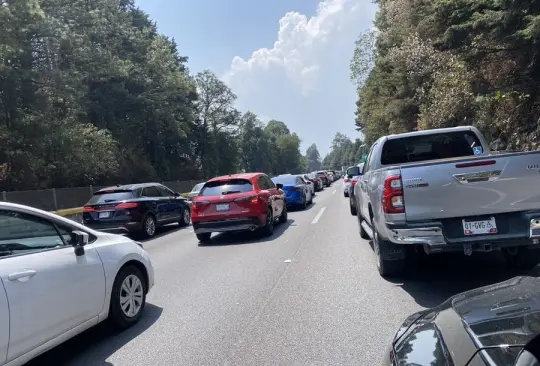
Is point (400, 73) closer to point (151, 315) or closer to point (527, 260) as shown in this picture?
point (527, 260)

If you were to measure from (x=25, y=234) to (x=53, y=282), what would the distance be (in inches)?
22.1

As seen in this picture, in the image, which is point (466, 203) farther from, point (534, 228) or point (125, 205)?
point (125, 205)

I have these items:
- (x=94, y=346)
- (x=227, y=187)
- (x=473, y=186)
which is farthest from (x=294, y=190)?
(x=94, y=346)

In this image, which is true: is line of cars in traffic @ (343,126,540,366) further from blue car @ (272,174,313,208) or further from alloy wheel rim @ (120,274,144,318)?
blue car @ (272,174,313,208)

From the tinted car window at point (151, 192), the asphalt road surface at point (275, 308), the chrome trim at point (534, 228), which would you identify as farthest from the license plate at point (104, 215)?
the chrome trim at point (534, 228)

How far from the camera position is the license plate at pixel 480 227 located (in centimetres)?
540

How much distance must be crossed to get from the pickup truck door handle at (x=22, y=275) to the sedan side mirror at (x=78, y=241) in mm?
643

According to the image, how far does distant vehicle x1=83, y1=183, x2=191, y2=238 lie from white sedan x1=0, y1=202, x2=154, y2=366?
7.71 metres

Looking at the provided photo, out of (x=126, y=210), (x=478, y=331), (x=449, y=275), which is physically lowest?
(x=449, y=275)

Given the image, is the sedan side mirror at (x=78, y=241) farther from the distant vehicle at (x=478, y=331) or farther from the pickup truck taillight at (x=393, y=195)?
the pickup truck taillight at (x=393, y=195)

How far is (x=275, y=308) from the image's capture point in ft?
18.9

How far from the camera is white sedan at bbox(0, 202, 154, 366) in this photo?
148 inches

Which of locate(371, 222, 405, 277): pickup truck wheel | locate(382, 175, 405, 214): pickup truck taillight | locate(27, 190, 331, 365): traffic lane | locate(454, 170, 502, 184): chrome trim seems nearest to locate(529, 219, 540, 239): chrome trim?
locate(454, 170, 502, 184): chrome trim

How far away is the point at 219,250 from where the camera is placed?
10.6 m
